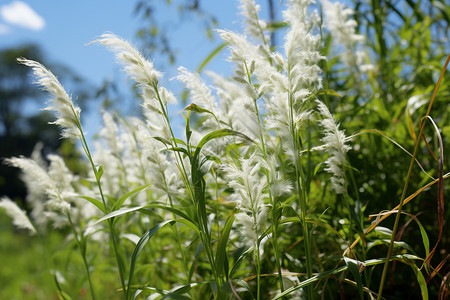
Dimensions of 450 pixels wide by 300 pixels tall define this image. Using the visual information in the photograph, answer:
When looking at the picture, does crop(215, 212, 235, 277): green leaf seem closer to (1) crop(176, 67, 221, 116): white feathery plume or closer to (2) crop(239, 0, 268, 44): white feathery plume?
(1) crop(176, 67, 221, 116): white feathery plume

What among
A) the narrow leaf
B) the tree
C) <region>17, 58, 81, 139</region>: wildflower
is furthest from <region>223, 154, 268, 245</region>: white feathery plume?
the tree

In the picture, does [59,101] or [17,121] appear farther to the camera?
[17,121]

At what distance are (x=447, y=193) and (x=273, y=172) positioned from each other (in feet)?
3.48

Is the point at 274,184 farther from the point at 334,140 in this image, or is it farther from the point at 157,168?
the point at 157,168

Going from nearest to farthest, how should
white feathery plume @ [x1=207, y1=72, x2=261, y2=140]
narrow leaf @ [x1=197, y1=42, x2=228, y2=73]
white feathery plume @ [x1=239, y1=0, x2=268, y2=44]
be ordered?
white feathery plume @ [x1=207, y1=72, x2=261, y2=140]
white feathery plume @ [x1=239, y1=0, x2=268, y2=44]
narrow leaf @ [x1=197, y1=42, x2=228, y2=73]

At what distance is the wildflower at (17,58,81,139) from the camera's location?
92cm

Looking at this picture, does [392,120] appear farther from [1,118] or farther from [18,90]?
[18,90]

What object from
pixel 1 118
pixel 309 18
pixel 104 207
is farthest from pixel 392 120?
pixel 1 118

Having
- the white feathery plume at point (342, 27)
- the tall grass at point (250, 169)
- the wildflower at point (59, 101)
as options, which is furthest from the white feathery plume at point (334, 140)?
the white feathery plume at point (342, 27)

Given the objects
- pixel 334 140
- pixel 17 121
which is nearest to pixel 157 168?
pixel 334 140

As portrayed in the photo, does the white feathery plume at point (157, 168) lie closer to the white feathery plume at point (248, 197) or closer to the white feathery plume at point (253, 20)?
the white feathery plume at point (248, 197)

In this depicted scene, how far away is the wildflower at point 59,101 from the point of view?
0.92 meters

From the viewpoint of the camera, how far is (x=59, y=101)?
3.08ft

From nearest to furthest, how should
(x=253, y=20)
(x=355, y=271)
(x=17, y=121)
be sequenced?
(x=355, y=271) → (x=253, y=20) → (x=17, y=121)
